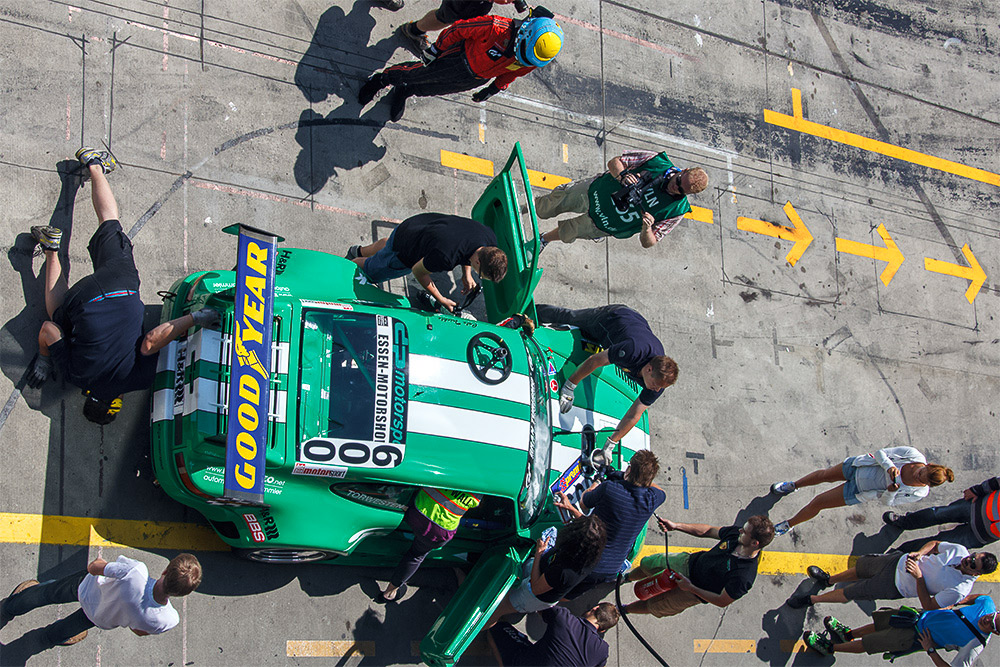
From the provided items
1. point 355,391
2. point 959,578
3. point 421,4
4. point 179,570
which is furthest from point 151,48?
point 959,578

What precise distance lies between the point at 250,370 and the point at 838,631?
6142 millimetres

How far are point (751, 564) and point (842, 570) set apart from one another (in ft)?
9.04

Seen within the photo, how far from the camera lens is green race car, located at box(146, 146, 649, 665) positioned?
17.1ft

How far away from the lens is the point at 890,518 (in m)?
8.64

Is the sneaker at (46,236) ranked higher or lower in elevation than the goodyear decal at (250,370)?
higher

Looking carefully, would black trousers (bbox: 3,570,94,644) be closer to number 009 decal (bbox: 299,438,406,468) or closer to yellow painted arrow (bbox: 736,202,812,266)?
number 009 decal (bbox: 299,438,406,468)

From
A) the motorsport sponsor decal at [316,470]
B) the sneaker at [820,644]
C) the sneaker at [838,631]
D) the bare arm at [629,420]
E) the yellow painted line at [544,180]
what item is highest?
the yellow painted line at [544,180]

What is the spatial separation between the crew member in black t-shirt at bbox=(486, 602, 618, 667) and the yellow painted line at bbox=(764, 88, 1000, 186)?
244 inches

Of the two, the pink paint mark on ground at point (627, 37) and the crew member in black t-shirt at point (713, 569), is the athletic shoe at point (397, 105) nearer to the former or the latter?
the pink paint mark on ground at point (627, 37)

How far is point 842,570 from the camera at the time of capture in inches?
333

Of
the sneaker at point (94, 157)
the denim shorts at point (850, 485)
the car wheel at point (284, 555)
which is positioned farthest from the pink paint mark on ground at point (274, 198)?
the denim shorts at point (850, 485)

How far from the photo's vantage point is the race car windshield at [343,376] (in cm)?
536

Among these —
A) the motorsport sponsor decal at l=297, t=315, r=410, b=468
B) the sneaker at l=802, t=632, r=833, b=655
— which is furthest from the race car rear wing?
the sneaker at l=802, t=632, r=833, b=655

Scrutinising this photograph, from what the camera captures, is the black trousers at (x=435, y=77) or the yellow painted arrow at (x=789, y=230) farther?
the yellow painted arrow at (x=789, y=230)
